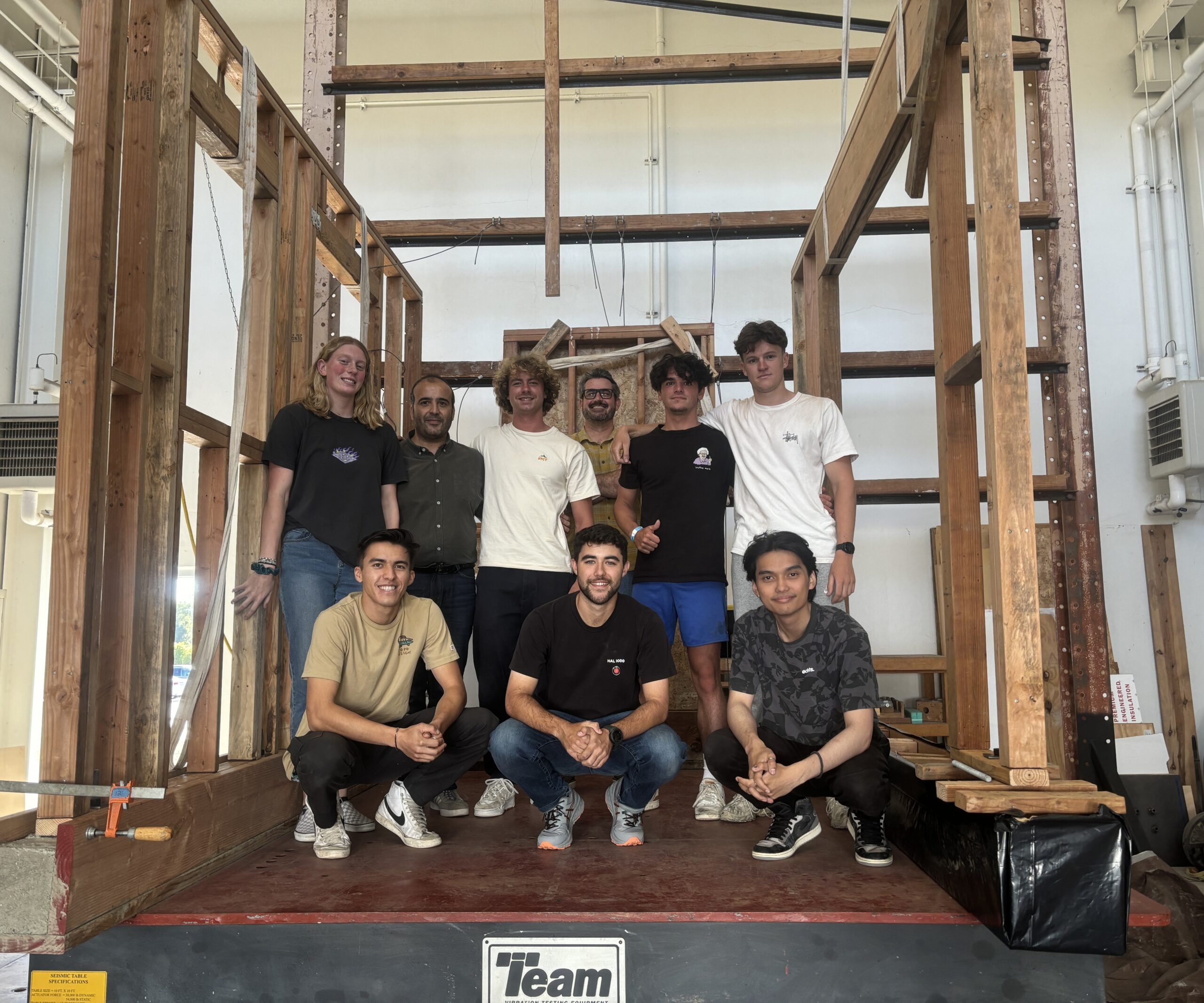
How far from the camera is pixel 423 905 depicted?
2.33 m

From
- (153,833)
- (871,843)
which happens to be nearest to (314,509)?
(153,833)

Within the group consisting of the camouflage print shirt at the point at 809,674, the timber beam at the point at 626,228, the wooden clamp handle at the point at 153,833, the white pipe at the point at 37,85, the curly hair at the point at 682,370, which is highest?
the white pipe at the point at 37,85

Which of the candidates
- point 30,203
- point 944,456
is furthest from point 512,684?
point 30,203

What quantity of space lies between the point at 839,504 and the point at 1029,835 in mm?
1505

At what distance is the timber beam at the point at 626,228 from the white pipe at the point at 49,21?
3416 millimetres

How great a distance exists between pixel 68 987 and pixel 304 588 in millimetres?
1209

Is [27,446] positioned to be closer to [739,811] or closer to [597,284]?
[597,284]

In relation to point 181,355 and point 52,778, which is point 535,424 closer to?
point 181,355

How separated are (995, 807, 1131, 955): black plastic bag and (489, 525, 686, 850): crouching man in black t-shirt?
1.09 meters

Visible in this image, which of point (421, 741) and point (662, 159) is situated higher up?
point (662, 159)

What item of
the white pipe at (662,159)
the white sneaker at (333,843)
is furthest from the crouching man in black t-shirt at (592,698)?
the white pipe at (662,159)

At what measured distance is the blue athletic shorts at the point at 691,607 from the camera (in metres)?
3.38

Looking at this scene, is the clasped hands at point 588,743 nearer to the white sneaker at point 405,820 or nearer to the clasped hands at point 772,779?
the clasped hands at point 772,779

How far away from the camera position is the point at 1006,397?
2293 mm
